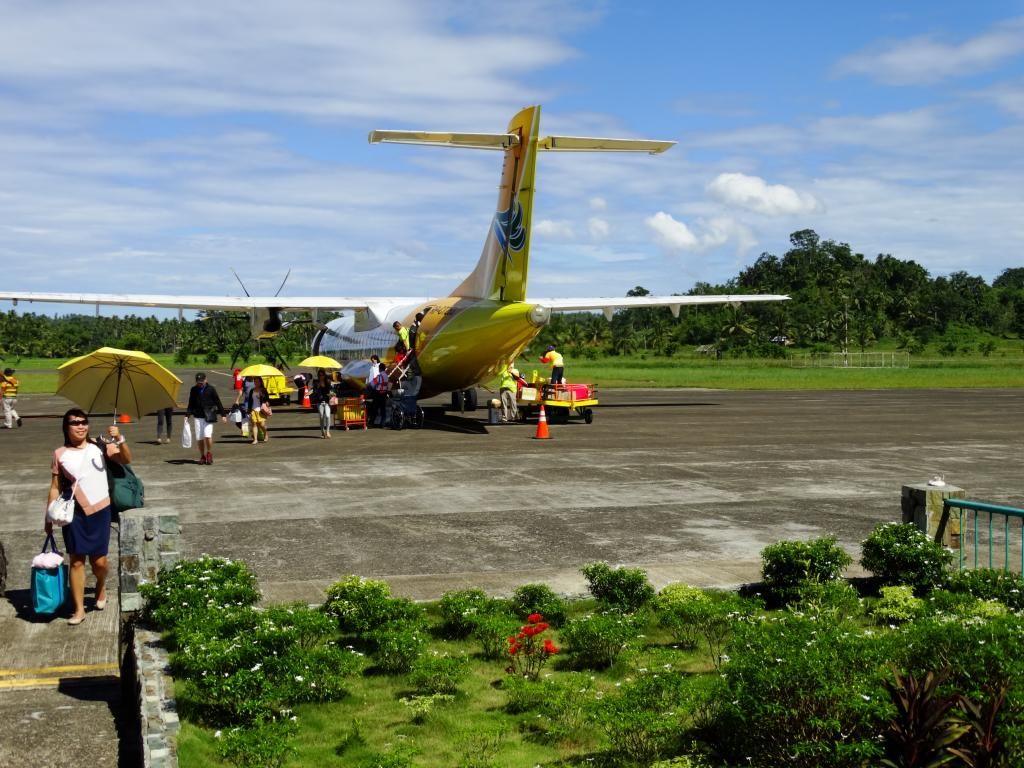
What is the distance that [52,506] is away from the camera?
956 cm

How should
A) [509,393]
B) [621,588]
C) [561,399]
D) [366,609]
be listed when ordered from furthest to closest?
[509,393] < [561,399] < [621,588] < [366,609]

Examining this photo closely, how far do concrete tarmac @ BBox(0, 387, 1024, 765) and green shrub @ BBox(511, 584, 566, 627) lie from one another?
3.73ft

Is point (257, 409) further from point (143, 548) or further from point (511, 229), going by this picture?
point (143, 548)

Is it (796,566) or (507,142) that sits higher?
(507,142)

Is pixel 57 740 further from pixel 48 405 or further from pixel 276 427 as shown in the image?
pixel 48 405

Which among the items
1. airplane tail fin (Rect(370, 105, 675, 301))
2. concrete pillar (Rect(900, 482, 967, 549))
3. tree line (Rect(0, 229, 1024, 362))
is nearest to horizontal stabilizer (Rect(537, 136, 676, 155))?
airplane tail fin (Rect(370, 105, 675, 301))

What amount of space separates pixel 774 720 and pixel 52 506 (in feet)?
23.2

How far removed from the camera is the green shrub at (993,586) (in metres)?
8.38

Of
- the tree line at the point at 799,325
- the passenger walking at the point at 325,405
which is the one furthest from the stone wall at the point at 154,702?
the tree line at the point at 799,325

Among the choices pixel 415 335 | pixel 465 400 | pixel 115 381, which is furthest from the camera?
pixel 465 400

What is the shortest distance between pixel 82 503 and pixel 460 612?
384 cm

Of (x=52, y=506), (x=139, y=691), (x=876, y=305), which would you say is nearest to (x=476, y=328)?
(x=52, y=506)

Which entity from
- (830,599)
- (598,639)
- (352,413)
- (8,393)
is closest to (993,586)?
(830,599)

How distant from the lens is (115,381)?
712 inches
